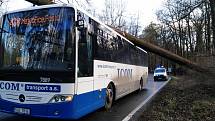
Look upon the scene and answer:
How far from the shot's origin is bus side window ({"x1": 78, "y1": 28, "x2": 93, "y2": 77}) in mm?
7973

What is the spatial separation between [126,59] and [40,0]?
4655 mm

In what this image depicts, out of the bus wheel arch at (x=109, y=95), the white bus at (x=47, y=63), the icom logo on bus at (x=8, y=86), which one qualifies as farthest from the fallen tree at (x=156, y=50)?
the icom logo on bus at (x=8, y=86)

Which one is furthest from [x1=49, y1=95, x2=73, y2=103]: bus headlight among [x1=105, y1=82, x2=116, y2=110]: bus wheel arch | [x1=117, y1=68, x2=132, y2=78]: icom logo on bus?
[x1=117, y1=68, x2=132, y2=78]: icom logo on bus

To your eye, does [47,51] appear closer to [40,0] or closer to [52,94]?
[52,94]

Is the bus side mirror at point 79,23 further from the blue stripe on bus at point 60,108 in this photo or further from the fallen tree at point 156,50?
the fallen tree at point 156,50

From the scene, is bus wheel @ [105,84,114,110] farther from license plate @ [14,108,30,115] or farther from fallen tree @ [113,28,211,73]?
fallen tree @ [113,28,211,73]

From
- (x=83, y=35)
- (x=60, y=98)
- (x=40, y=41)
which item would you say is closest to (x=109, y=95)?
(x=83, y=35)

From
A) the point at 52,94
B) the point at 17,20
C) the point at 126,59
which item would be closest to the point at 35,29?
the point at 17,20

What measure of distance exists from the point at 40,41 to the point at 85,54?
1.31 meters

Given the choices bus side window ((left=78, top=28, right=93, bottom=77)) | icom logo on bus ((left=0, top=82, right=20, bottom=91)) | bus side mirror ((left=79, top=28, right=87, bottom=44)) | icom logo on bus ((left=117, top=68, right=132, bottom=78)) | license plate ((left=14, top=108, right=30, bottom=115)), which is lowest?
license plate ((left=14, top=108, right=30, bottom=115))

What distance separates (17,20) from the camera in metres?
8.19

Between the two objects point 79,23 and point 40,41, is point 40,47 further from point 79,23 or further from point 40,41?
point 79,23

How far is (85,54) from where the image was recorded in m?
8.37

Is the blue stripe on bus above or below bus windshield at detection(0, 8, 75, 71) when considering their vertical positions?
below
